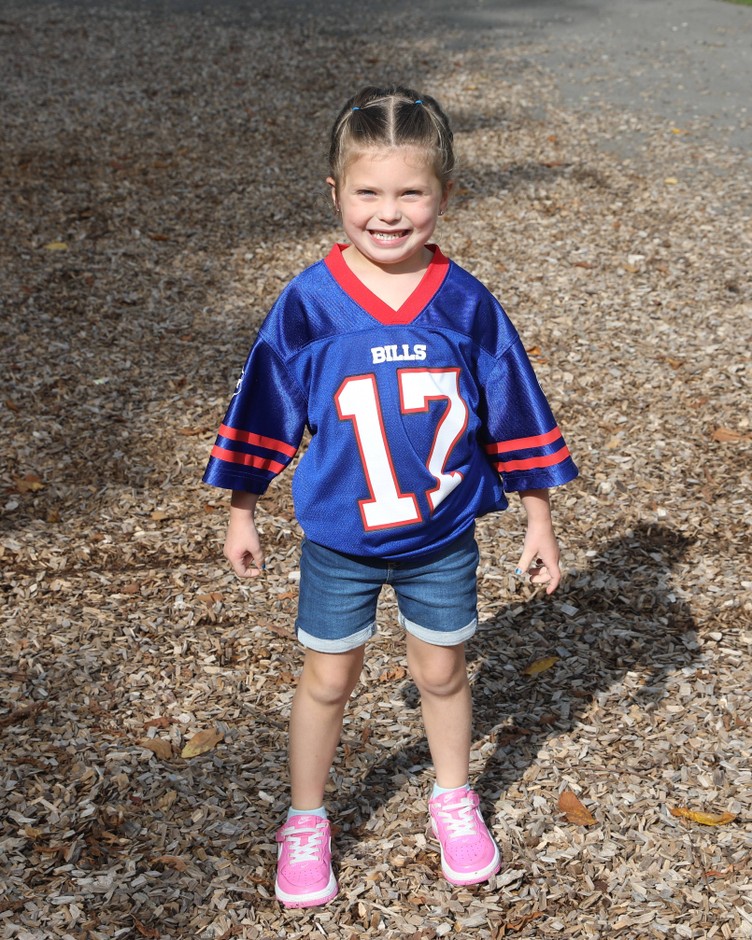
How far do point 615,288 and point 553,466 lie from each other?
170 inches

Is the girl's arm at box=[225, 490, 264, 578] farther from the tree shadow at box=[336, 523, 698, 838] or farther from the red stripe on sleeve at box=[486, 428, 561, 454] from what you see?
the tree shadow at box=[336, 523, 698, 838]

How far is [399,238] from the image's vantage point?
2.37 m

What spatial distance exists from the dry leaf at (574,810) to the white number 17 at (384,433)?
1.15 metres

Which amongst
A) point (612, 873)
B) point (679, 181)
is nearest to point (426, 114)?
point (612, 873)

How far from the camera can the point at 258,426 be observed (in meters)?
2.50

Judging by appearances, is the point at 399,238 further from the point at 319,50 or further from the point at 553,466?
the point at 319,50

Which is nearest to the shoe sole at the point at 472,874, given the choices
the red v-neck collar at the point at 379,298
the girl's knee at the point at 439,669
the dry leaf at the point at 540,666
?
the girl's knee at the point at 439,669

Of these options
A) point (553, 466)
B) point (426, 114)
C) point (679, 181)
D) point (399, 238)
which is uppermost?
point (426, 114)

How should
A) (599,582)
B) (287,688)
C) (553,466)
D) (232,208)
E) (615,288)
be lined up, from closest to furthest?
(553,466), (287,688), (599,582), (615,288), (232,208)

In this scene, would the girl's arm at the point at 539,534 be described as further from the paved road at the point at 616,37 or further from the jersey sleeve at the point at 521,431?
the paved road at the point at 616,37

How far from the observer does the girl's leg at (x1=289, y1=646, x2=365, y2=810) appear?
2.63 metres

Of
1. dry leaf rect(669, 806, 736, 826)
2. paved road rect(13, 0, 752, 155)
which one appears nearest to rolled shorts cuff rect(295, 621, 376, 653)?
dry leaf rect(669, 806, 736, 826)

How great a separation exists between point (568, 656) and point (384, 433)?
1.63 metres

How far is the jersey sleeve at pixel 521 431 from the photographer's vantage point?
2510 mm
